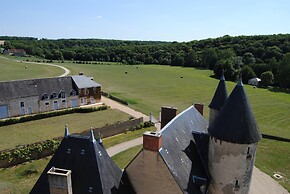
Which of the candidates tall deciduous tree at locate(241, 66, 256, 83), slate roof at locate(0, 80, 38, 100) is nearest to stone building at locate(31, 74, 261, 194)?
slate roof at locate(0, 80, 38, 100)

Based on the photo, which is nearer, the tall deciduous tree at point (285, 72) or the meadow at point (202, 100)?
the meadow at point (202, 100)

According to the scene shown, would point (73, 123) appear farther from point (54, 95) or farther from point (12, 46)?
point (12, 46)

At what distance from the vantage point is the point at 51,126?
39.9 metres

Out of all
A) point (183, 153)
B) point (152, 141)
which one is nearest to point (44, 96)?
point (183, 153)

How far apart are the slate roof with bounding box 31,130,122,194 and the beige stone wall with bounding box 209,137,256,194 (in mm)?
6677

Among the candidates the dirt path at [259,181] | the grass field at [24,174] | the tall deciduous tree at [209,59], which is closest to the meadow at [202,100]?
the dirt path at [259,181]

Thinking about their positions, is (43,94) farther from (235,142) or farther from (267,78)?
(267,78)

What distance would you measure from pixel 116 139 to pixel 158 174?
20419 millimetres

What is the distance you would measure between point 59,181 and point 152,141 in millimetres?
5354

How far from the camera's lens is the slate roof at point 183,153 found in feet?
51.4

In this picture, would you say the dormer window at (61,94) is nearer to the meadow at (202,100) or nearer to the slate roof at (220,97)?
the meadow at (202,100)

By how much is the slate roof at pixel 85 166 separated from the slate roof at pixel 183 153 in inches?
133

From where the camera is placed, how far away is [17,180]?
971 inches

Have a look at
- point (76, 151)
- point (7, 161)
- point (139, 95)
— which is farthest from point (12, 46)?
point (76, 151)
